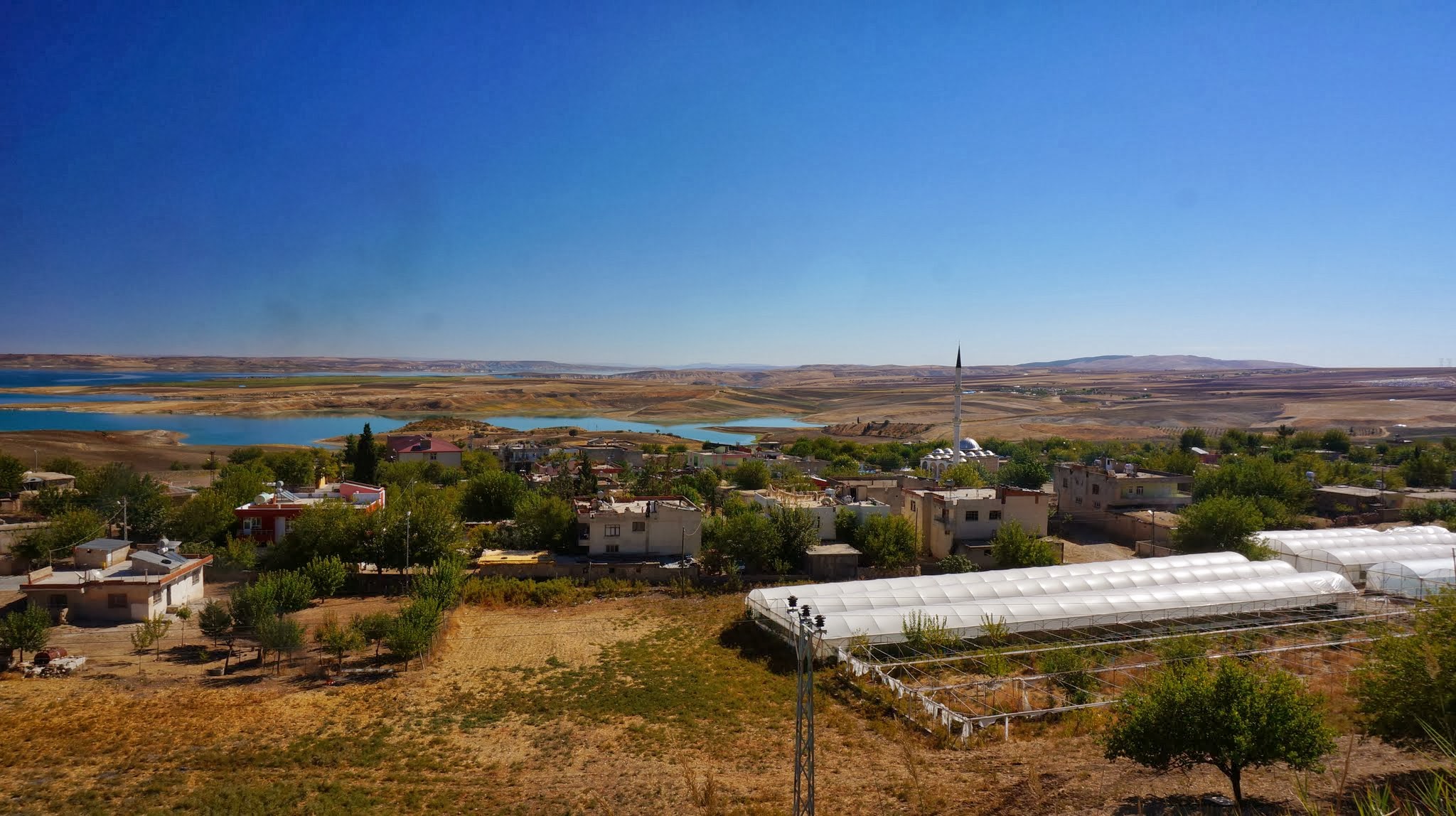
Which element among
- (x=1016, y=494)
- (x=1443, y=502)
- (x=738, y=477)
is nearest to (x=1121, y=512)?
(x=1016, y=494)

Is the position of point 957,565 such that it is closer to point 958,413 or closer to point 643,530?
point 643,530

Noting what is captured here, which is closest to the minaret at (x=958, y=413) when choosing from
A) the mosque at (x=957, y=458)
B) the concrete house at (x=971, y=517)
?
the mosque at (x=957, y=458)

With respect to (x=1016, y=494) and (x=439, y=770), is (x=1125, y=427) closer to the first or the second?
(x=1016, y=494)

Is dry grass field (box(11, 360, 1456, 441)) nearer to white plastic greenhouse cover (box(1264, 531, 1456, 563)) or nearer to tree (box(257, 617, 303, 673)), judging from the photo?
white plastic greenhouse cover (box(1264, 531, 1456, 563))

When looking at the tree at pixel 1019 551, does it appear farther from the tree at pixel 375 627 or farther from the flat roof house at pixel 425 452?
the flat roof house at pixel 425 452

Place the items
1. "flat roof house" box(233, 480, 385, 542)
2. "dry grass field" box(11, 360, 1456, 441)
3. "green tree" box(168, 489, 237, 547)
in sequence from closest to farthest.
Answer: "green tree" box(168, 489, 237, 547)
"flat roof house" box(233, 480, 385, 542)
"dry grass field" box(11, 360, 1456, 441)

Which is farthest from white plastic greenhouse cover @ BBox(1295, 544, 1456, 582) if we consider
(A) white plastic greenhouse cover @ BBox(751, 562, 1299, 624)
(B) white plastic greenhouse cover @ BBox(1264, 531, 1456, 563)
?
(A) white plastic greenhouse cover @ BBox(751, 562, 1299, 624)

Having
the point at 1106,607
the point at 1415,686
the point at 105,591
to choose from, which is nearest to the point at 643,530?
the point at 1106,607
